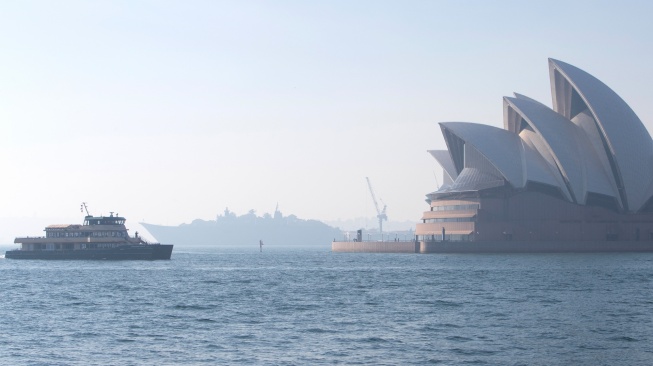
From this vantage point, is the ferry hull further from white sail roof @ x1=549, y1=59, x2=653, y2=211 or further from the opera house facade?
white sail roof @ x1=549, y1=59, x2=653, y2=211

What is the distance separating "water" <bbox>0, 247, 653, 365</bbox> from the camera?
36438 millimetres

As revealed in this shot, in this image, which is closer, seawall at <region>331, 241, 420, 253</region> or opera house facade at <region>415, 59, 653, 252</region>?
opera house facade at <region>415, 59, 653, 252</region>

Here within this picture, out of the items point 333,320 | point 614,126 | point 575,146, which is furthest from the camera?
point 575,146

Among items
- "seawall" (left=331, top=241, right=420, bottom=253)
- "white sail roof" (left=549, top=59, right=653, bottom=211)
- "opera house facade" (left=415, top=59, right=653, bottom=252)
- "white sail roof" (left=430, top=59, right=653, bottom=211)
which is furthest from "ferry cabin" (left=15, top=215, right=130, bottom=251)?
"white sail roof" (left=549, top=59, right=653, bottom=211)

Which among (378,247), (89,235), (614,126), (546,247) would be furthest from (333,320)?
(378,247)

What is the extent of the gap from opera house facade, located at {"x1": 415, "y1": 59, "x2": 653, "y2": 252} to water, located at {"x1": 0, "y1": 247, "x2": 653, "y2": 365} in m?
48.1

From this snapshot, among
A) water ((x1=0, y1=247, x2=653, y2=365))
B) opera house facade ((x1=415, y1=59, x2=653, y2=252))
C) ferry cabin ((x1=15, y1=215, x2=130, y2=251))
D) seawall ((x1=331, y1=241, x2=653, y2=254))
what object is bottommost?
water ((x1=0, y1=247, x2=653, y2=365))

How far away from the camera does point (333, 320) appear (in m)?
47.4

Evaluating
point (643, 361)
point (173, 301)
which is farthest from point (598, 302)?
point (173, 301)

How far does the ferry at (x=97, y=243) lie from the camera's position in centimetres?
11475

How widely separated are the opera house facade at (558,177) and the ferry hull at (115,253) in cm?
4108

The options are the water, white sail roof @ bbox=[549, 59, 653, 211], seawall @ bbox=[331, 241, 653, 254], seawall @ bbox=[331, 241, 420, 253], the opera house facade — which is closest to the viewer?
the water

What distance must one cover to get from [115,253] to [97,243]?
4.08 m

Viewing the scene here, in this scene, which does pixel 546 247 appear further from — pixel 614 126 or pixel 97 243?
pixel 97 243
